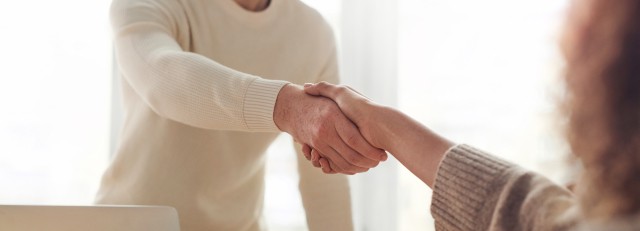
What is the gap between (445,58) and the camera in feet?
9.32

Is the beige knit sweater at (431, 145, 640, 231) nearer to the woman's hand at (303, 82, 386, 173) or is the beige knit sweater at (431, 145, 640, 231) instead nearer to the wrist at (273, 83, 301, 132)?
the woman's hand at (303, 82, 386, 173)

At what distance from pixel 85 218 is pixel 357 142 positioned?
465 mm

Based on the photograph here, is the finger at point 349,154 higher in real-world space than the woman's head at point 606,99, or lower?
lower

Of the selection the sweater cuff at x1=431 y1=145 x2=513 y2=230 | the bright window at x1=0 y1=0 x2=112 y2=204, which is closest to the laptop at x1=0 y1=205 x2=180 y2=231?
the sweater cuff at x1=431 y1=145 x2=513 y2=230

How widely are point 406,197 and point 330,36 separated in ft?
3.87

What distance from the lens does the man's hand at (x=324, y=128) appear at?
1.35m

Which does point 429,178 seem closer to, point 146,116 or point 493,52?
point 146,116

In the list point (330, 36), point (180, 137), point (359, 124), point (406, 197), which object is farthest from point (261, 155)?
point (406, 197)

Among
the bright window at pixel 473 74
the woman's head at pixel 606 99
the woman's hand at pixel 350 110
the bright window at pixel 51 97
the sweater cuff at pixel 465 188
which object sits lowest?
the bright window at pixel 51 97

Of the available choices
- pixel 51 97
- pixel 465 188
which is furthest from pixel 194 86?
pixel 51 97

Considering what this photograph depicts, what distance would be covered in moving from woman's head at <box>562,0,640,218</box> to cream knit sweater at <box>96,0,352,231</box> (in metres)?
0.76

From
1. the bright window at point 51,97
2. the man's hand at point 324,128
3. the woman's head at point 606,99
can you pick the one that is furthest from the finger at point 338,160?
the bright window at point 51,97

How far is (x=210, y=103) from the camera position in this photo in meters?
1.40

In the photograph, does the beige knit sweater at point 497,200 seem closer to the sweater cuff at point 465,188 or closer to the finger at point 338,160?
the sweater cuff at point 465,188
